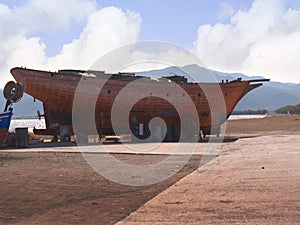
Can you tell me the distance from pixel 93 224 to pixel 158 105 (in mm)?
24005

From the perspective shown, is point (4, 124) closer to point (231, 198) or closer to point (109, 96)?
point (109, 96)

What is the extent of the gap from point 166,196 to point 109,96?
2073 centimetres

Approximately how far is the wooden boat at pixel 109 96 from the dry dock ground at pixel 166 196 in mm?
13933

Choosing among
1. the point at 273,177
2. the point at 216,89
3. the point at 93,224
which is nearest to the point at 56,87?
the point at 216,89

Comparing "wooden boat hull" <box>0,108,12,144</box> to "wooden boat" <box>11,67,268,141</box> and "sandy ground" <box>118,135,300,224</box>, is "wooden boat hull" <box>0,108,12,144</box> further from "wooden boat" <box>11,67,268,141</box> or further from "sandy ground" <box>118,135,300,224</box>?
"sandy ground" <box>118,135,300,224</box>

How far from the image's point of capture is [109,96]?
99.5 feet

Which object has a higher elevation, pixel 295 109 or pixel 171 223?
pixel 295 109

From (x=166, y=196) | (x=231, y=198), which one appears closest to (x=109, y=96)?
(x=166, y=196)

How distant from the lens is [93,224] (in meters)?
7.67

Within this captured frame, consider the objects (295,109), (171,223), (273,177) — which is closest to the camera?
(171,223)

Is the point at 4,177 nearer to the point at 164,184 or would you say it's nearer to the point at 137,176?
the point at 137,176

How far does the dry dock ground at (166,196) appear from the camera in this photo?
7938mm

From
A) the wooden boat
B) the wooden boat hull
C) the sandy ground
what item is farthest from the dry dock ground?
the wooden boat

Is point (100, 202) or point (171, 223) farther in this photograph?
point (100, 202)
